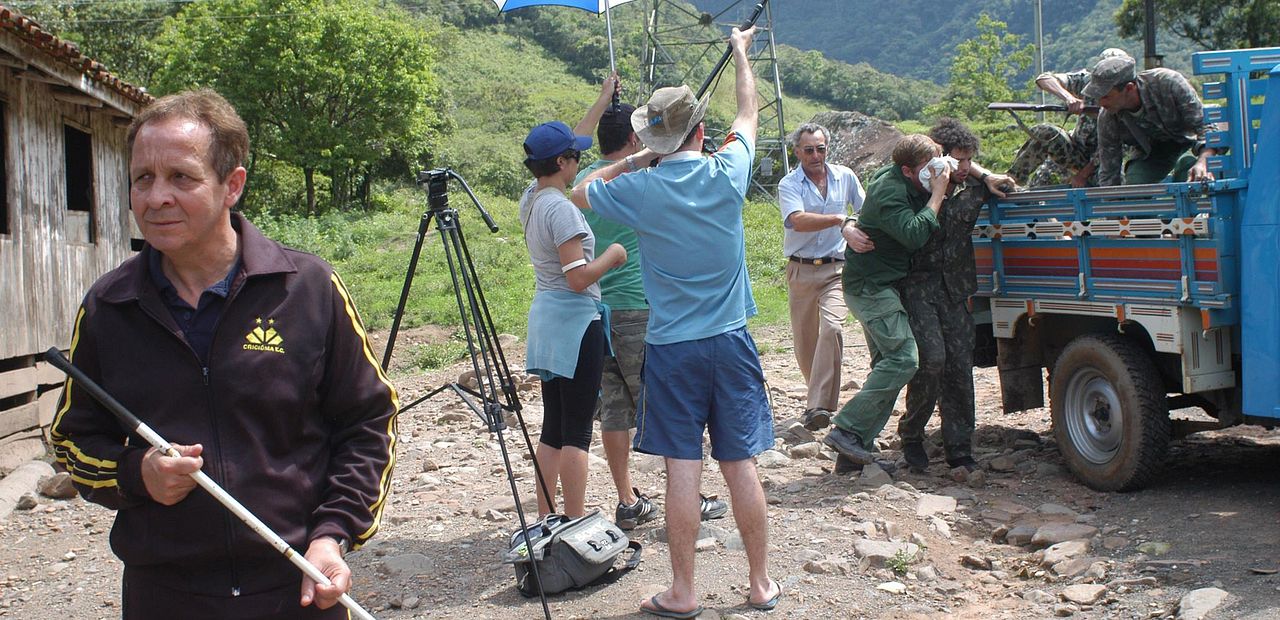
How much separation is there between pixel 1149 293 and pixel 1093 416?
2.89 ft

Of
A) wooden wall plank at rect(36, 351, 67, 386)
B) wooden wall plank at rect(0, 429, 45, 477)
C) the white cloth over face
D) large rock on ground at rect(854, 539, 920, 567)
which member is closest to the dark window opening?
wooden wall plank at rect(36, 351, 67, 386)

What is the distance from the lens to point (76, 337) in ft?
8.41

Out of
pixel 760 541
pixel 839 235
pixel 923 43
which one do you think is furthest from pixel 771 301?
pixel 923 43

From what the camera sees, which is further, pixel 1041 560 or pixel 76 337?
pixel 1041 560

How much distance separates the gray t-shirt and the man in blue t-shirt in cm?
42

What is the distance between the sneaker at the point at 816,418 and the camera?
807cm

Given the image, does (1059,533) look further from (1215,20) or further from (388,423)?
(1215,20)

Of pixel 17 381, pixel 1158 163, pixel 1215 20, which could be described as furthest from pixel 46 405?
pixel 1215 20

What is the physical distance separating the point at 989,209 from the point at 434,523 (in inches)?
151

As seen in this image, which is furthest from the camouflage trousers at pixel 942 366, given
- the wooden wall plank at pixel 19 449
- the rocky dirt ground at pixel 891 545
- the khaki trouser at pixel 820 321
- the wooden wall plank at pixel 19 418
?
the wooden wall plank at pixel 19 418

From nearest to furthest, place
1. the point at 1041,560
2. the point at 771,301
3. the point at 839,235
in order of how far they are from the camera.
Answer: the point at 1041,560, the point at 839,235, the point at 771,301

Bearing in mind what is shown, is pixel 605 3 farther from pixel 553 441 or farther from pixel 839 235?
pixel 553 441

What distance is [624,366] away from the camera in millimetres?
5914

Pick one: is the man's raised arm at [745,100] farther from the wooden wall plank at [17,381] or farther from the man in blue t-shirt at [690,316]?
the wooden wall plank at [17,381]
